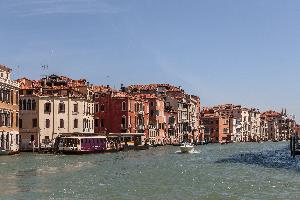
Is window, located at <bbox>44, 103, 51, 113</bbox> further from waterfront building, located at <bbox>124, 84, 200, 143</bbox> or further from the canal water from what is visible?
waterfront building, located at <bbox>124, 84, 200, 143</bbox>

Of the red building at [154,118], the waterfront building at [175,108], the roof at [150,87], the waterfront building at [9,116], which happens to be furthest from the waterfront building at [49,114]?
the roof at [150,87]

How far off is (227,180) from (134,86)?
255 ft

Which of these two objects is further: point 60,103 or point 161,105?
point 161,105

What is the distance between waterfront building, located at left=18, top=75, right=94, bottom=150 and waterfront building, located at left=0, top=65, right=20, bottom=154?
3.91 m

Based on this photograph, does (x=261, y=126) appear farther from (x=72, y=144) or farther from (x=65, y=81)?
(x=72, y=144)

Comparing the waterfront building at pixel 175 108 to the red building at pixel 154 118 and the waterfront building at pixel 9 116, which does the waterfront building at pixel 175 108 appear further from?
the waterfront building at pixel 9 116

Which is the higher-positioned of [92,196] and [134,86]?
[134,86]

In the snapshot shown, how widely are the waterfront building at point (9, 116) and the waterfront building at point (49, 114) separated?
12.8 ft

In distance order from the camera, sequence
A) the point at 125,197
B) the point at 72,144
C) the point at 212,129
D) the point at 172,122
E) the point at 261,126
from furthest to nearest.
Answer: the point at 261,126 → the point at 212,129 → the point at 172,122 → the point at 72,144 → the point at 125,197

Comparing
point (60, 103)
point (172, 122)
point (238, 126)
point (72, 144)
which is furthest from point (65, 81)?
point (238, 126)

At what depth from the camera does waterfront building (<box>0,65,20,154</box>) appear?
53719 millimetres

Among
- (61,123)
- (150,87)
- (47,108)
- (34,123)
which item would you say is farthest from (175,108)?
(34,123)

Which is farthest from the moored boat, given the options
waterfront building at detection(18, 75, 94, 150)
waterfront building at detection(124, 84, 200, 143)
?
waterfront building at detection(124, 84, 200, 143)

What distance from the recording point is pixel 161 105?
93.9m
